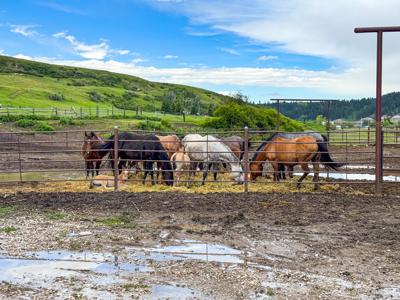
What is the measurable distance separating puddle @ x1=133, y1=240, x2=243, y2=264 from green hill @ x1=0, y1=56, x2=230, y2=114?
44.2 m

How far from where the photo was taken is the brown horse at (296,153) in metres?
11.2

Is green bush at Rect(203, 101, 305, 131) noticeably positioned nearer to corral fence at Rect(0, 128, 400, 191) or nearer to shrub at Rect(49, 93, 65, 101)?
corral fence at Rect(0, 128, 400, 191)

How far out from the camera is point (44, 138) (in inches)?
1055

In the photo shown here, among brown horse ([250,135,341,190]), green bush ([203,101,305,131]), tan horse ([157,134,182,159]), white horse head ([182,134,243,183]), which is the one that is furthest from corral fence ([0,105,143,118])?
brown horse ([250,135,341,190])

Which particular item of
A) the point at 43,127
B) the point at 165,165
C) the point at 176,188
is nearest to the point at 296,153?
the point at 176,188

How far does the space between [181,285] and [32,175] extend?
11.0m

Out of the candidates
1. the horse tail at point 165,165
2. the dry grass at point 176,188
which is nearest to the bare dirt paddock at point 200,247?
the dry grass at point 176,188

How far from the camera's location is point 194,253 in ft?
19.5

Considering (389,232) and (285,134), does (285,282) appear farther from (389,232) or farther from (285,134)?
(285,134)

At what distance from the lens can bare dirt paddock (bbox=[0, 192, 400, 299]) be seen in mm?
4730

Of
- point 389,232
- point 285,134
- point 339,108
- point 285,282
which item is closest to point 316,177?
point 285,134

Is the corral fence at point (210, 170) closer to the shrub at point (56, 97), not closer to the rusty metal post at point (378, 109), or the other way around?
the rusty metal post at point (378, 109)

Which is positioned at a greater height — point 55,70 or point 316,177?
point 55,70

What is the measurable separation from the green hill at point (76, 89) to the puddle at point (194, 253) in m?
44.2
